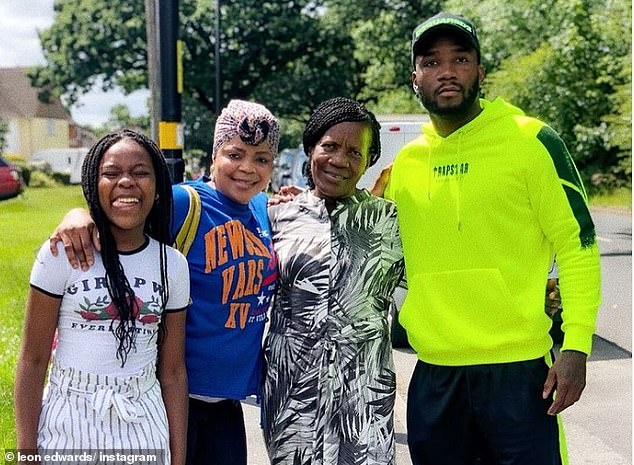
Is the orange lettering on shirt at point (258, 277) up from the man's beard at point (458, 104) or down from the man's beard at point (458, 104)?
down

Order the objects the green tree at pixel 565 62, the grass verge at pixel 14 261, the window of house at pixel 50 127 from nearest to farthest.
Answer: the grass verge at pixel 14 261, the green tree at pixel 565 62, the window of house at pixel 50 127

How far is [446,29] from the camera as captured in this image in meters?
3.04

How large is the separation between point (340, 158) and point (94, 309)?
1.14 metres

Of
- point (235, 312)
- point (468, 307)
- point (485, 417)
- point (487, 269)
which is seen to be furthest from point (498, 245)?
point (235, 312)

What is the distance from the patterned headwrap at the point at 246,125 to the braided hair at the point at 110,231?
0.39m

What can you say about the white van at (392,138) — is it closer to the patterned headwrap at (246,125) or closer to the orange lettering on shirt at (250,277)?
the patterned headwrap at (246,125)

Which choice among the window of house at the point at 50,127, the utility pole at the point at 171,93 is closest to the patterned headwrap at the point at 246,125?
the utility pole at the point at 171,93

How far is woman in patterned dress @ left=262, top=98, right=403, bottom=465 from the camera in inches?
117

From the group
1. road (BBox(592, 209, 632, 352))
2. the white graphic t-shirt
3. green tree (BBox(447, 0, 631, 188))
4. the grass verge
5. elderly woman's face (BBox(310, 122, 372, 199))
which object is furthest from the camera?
green tree (BBox(447, 0, 631, 188))

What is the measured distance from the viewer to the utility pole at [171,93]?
591cm

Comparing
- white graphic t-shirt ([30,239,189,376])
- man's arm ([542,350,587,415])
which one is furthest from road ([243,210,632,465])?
man's arm ([542,350,587,415])

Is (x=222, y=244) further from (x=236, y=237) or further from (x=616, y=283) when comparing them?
(x=616, y=283)

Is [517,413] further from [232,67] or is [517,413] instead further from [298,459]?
[232,67]

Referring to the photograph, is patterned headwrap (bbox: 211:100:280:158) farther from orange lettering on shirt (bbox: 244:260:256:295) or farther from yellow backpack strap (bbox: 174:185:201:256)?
orange lettering on shirt (bbox: 244:260:256:295)
